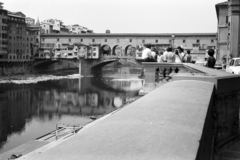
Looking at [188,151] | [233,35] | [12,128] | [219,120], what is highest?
[233,35]

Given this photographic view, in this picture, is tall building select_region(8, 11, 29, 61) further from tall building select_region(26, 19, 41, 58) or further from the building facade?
the building facade

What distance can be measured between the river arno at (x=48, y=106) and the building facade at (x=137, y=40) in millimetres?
15711

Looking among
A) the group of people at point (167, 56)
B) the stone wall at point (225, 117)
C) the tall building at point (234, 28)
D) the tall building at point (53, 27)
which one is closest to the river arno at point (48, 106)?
the group of people at point (167, 56)

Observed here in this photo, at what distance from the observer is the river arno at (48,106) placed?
746 inches

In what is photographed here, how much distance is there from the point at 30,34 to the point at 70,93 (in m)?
28.0

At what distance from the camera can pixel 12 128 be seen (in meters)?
19.3

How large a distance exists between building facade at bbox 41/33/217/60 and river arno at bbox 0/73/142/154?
15.7 metres

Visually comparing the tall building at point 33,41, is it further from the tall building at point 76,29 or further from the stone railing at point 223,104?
the stone railing at point 223,104

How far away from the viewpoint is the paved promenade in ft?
5.91

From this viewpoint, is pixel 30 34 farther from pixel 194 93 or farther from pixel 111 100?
pixel 194 93

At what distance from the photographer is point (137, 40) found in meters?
56.1

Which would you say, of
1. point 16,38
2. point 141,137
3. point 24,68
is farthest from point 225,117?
point 24,68

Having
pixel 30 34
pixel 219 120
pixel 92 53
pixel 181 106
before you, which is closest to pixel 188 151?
pixel 181 106

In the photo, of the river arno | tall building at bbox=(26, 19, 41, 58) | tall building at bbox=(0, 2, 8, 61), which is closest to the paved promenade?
the river arno
